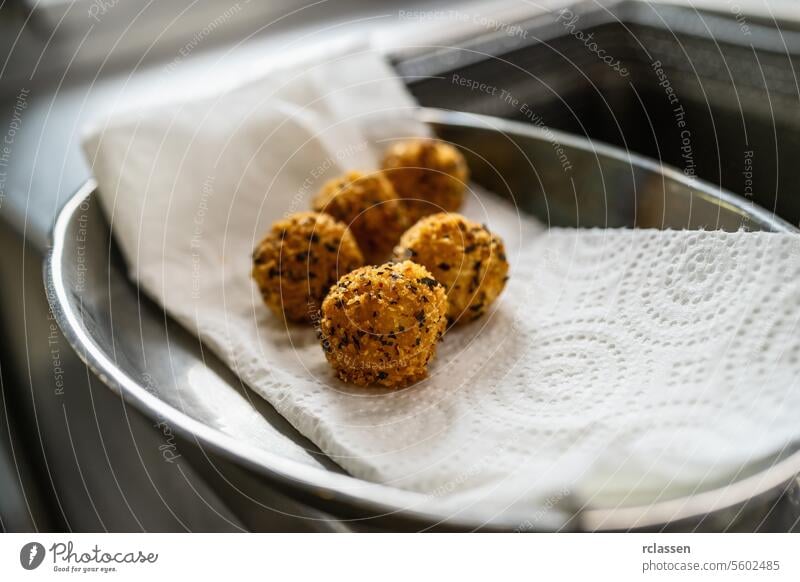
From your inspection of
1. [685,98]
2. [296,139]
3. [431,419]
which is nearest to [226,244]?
[296,139]

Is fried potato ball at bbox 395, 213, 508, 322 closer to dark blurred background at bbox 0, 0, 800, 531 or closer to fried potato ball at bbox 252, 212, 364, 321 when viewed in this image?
fried potato ball at bbox 252, 212, 364, 321

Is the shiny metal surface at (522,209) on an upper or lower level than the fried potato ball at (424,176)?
lower

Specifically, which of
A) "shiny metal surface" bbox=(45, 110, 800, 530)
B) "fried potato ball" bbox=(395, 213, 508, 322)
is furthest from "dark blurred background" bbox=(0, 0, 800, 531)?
"fried potato ball" bbox=(395, 213, 508, 322)

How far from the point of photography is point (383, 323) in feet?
1.15

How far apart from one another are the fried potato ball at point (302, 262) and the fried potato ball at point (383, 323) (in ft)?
0.16

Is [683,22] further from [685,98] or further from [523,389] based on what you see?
[523,389]

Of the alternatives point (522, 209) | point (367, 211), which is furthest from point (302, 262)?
point (522, 209)

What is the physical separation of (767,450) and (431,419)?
143 millimetres

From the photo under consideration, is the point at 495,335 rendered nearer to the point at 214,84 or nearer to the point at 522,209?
the point at 522,209

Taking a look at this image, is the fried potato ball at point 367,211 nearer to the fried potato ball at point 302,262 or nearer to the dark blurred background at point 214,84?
the fried potato ball at point 302,262

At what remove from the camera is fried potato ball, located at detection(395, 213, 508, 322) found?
1.31 ft

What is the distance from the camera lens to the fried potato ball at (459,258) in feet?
1.31

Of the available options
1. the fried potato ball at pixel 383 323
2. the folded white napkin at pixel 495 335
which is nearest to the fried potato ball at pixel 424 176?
the folded white napkin at pixel 495 335

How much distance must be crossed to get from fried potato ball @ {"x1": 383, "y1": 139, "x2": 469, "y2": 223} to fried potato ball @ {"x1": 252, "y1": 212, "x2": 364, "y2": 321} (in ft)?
0.31
